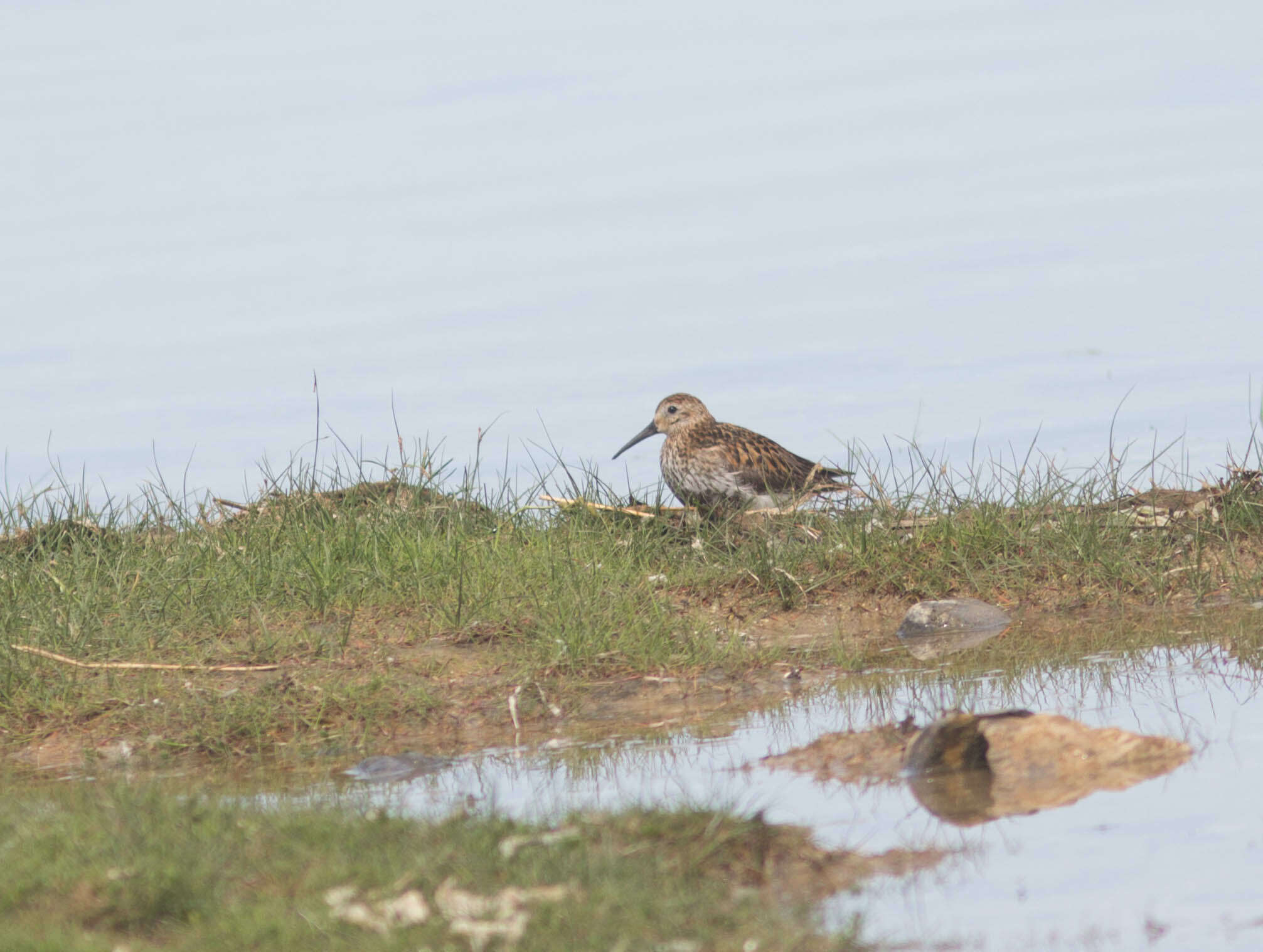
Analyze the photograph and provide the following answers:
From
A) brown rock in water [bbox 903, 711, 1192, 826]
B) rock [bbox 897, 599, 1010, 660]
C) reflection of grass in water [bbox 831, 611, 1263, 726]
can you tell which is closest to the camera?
brown rock in water [bbox 903, 711, 1192, 826]

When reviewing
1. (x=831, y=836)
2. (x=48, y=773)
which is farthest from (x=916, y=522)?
(x=48, y=773)

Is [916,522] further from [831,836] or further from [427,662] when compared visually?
[831,836]

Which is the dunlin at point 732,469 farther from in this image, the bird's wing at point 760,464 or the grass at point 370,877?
the grass at point 370,877

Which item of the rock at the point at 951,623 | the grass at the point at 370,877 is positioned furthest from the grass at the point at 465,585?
the grass at the point at 370,877

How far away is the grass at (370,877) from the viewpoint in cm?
403

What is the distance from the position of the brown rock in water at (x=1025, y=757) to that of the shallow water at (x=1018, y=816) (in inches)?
4.6

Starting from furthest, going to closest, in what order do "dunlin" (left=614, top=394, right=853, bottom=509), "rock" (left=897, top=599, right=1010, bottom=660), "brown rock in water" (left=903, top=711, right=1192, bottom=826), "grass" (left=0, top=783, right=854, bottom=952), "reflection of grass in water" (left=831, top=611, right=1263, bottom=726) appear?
"dunlin" (left=614, top=394, right=853, bottom=509)
"rock" (left=897, top=599, right=1010, bottom=660)
"reflection of grass in water" (left=831, top=611, right=1263, bottom=726)
"brown rock in water" (left=903, top=711, right=1192, bottom=826)
"grass" (left=0, top=783, right=854, bottom=952)

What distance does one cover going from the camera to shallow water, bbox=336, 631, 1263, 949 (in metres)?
4.12

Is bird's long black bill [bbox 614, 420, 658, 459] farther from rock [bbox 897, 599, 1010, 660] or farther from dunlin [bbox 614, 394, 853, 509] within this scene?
rock [bbox 897, 599, 1010, 660]

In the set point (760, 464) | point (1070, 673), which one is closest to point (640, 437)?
point (760, 464)

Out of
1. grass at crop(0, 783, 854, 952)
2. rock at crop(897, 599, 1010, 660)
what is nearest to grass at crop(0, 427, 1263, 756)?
rock at crop(897, 599, 1010, 660)

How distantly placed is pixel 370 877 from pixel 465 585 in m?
3.73

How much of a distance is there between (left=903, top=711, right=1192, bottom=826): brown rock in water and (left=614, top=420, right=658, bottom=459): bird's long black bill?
19.6 feet

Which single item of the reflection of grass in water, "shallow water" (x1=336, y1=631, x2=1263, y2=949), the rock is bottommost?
"shallow water" (x1=336, y1=631, x2=1263, y2=949)
